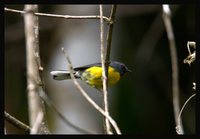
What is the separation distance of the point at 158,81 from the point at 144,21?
31.4 inches

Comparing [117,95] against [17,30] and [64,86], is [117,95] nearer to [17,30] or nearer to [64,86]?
[64,86]

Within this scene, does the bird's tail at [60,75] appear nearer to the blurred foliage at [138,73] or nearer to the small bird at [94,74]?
the small bird at [94,74]

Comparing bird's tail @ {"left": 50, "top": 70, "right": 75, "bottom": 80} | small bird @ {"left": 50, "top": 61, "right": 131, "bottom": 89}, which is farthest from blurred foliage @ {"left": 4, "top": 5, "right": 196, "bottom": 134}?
bird's tail @ {"left": 50, "top": 70, "right": 75, "bottom": 80}

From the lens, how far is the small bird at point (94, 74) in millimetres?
3818

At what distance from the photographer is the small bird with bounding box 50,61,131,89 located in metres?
3.82

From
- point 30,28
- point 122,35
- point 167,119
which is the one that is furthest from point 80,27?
point 30,28

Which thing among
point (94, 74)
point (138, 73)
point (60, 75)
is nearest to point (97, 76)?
point (94, 74)

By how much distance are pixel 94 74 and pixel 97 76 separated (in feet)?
0.19

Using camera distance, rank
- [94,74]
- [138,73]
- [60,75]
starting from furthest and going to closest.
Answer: [138,73] < [94,74] < [60,75]

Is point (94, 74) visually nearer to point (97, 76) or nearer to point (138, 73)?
point (97, 76)

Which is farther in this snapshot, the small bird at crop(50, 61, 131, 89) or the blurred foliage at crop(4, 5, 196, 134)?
the blurred foliage at crop(4, 5, 196, 134)

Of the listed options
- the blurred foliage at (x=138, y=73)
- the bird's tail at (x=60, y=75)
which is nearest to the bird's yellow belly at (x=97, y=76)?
the bird's tail at (x=60, y=75)

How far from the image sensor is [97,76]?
389 cm

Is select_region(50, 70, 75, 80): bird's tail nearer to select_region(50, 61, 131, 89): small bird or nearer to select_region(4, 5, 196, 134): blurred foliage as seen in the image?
select_region(50, 61, 131, 89): small bird
